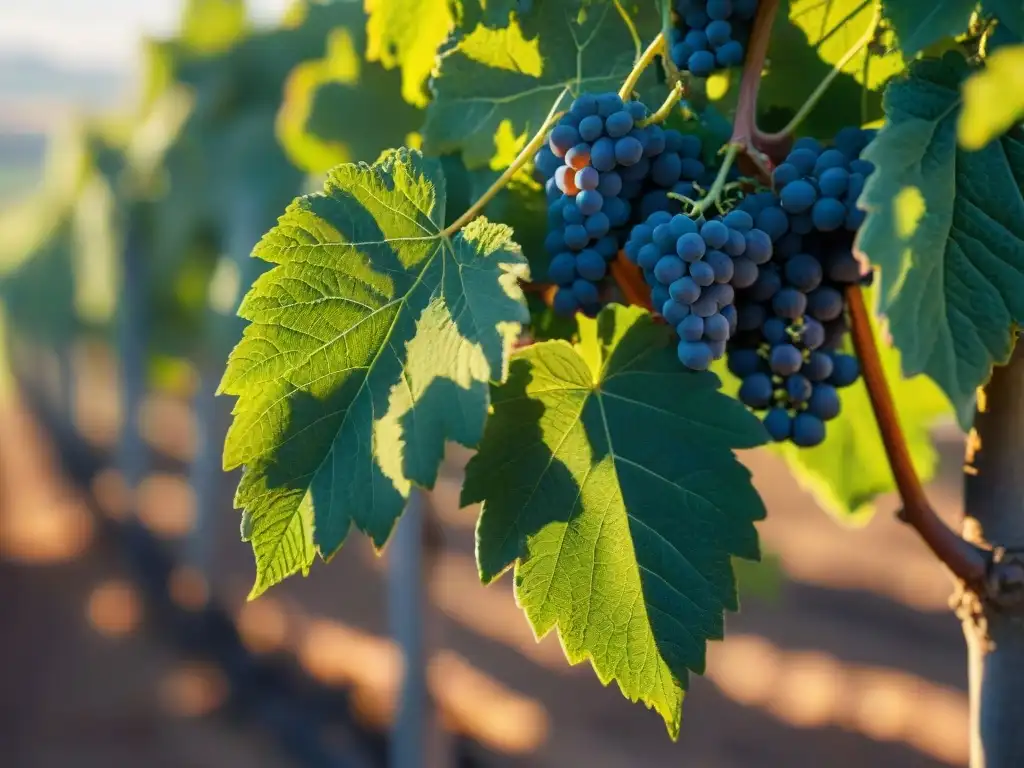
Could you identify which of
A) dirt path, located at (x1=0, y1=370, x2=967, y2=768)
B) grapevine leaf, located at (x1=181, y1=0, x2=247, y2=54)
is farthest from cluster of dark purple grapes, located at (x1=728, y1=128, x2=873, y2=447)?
grapevine leaf, located at (x1=181, y1=0, x2=247, y2=54)

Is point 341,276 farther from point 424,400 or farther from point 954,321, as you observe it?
point 954,321

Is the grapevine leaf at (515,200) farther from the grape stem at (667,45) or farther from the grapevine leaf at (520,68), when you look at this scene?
the grape stem at (667,45)

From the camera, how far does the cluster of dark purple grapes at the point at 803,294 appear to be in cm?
83

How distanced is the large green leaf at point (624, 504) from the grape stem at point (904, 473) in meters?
0.17

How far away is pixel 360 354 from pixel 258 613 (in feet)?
32.5

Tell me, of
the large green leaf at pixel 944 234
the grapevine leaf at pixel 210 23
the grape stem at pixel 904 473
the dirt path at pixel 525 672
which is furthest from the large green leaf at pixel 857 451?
the grapevine leaf at pixel 210 23

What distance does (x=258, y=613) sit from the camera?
10148 mm

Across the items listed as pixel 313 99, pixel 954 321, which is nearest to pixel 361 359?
pixel 954 321

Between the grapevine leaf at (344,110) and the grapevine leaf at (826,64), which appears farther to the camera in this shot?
the grapevine leaf at (344,110)

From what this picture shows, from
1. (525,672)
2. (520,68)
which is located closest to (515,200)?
(520,68)

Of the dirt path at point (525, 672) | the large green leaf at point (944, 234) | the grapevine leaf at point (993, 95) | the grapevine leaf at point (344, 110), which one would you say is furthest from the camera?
the dirt path at point (525, 672)

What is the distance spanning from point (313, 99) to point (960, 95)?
1.32m

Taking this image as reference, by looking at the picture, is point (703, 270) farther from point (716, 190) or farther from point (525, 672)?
point (525, 672)

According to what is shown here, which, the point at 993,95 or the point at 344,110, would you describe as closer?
the point at 993,95
